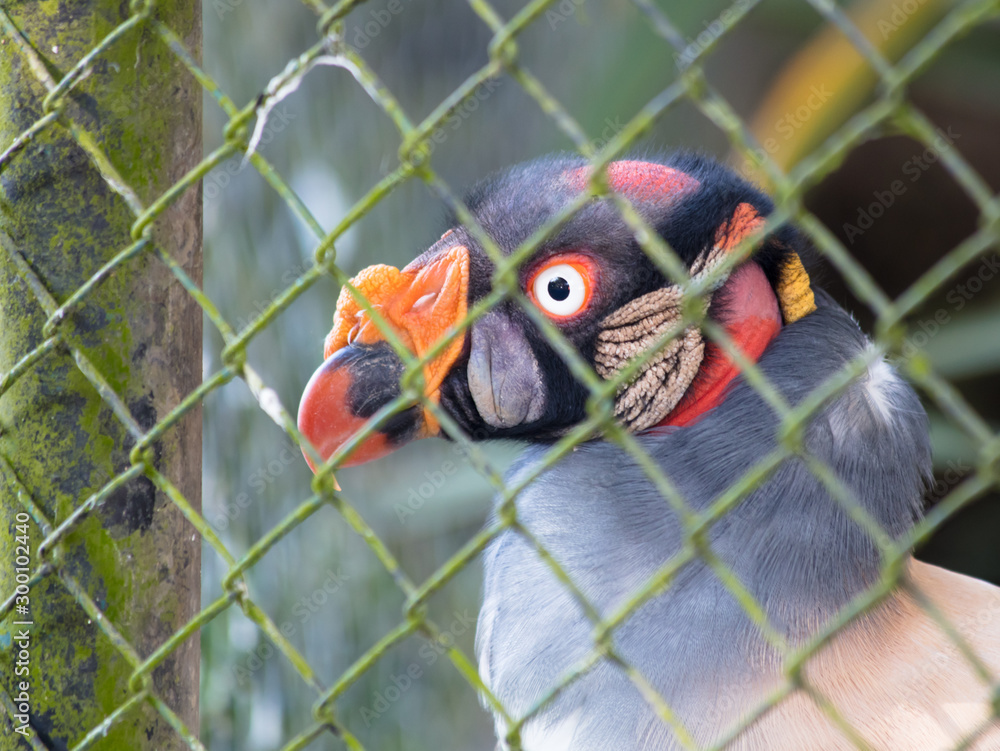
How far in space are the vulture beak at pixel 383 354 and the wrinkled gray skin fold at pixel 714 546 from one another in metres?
0.31

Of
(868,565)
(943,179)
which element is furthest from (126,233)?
(943,179)

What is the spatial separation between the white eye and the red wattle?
257 millimetres

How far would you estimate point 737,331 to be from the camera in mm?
1630

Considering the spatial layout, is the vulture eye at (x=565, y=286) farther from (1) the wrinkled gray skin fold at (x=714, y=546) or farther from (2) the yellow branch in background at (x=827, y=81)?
(2) the yellow branch in background at (x=827, y=81)

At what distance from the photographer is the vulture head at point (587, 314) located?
5.38 ft

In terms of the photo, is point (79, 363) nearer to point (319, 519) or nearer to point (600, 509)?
point (600, 509)

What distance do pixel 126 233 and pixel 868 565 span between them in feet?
3.93

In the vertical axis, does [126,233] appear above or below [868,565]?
above

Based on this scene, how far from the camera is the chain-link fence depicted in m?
0.70

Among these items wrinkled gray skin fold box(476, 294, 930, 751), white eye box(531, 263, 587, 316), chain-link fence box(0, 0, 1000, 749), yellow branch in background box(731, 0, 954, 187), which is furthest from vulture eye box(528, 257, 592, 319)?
yellow branch in background box(731, 0, 954, 187)

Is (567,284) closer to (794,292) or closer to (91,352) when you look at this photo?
(794,292)

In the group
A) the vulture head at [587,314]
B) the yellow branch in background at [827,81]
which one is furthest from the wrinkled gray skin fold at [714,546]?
the yellow branch in background at [827,81]

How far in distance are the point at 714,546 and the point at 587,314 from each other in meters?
0.52

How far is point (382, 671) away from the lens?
324cm
